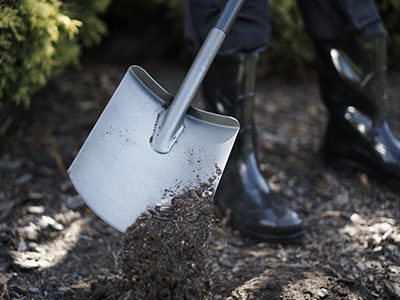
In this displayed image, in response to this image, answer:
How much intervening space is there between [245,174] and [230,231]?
0.22 m

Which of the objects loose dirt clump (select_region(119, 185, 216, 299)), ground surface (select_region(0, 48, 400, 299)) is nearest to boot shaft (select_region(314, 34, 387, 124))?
ground surface (select_region(0, 48, 400, 299))

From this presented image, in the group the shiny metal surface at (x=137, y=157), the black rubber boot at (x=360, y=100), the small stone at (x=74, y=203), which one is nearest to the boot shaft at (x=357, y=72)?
the black rubber boot at (x=360, y=100)

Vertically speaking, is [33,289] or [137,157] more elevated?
[137,157]

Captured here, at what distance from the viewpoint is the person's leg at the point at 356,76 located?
5.68 ft

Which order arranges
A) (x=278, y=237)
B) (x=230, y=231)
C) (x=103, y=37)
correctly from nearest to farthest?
(x=278, y=237) → (x=230, y=231) → (x=103, y=37)

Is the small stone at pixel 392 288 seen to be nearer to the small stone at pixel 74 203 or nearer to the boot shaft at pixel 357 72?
the boot shaft at pixel 357 72

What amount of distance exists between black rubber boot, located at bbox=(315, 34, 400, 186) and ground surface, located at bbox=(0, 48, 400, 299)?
0.37 ft

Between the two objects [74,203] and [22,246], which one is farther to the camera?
[74,203]

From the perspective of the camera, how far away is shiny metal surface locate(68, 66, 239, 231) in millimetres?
1225

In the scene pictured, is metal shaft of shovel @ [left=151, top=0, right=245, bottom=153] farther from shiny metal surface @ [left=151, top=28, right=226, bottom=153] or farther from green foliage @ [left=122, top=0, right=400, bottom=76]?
green foliage @ [left=122, top=0, right=400, bottom=76]

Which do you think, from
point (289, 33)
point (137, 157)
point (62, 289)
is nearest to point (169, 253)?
point (137, 157)

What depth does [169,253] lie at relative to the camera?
108 centimetres

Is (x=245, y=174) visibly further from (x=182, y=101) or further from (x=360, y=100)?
(x=360, y=100)

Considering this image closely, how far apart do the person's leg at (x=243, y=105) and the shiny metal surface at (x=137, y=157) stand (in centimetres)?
35
